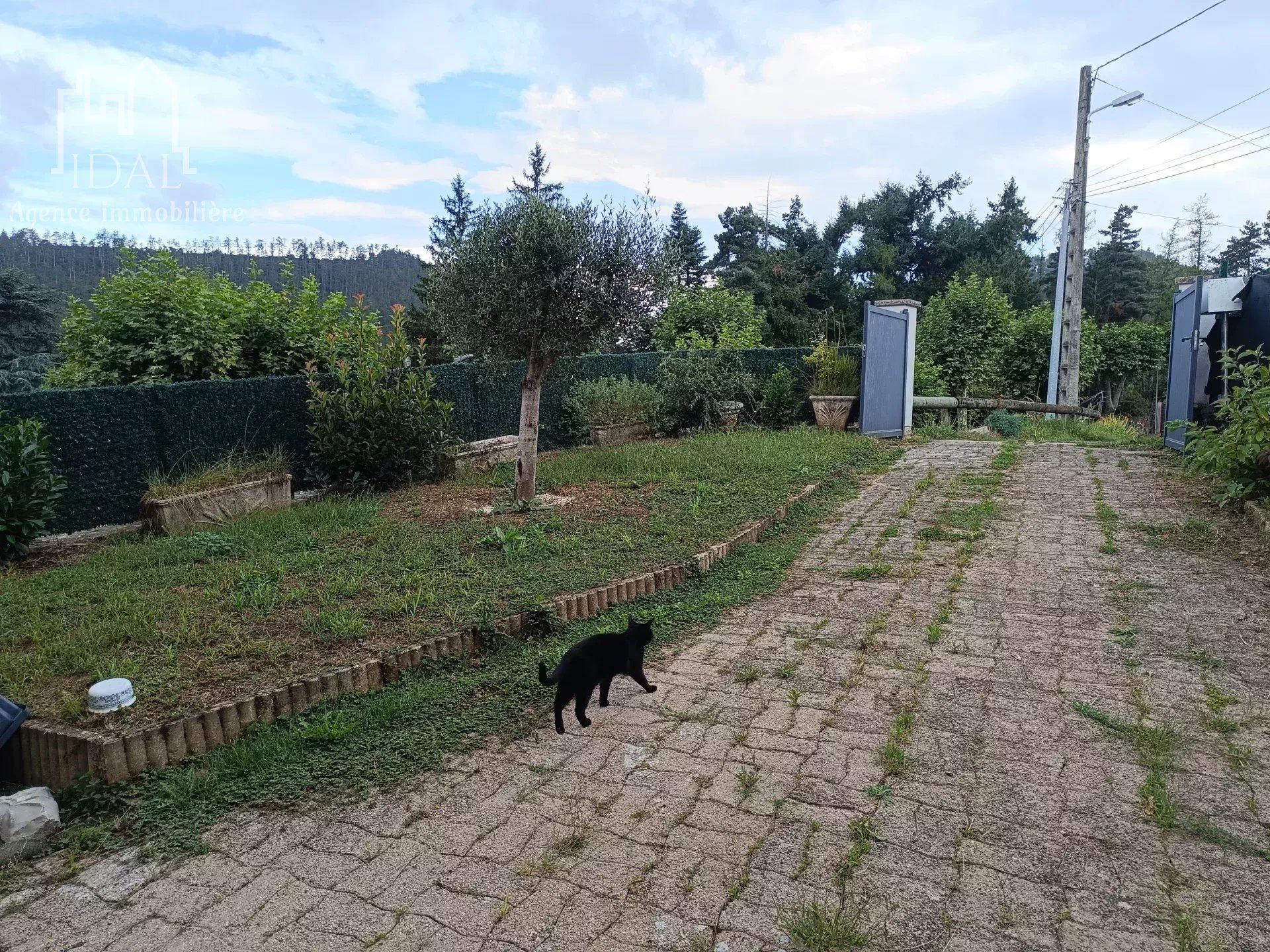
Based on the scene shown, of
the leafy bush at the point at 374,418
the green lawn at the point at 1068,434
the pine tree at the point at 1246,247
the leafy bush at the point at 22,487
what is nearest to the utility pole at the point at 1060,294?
the green lawn at the point at 1068,434

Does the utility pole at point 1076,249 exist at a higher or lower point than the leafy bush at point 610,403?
higher

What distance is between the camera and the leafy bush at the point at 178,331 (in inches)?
292

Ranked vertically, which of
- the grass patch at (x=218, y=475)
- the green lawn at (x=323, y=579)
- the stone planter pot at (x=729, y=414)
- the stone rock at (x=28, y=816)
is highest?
the stone planter pot at (x=729, y=414)

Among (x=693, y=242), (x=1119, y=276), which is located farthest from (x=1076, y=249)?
(x=1119, y=276)

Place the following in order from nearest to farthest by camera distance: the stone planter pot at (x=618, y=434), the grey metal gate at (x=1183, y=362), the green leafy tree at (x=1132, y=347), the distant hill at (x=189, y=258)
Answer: the grey metal gate at (x=1183, y=362) → the stone planter pot at (x=618, y=434) → the distant hill at (x=189, y=258) → the green leafy tree at (x=1132, y=347)

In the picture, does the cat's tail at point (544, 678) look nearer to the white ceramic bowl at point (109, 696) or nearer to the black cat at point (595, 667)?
the black cat at point (595, 667)

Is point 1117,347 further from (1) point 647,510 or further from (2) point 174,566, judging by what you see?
(2) point 174,566

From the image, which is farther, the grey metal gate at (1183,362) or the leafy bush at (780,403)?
the leafy bush at (780,403)

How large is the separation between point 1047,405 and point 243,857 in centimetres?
1461

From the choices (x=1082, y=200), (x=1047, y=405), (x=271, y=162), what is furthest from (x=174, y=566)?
(x=1082, y=200)

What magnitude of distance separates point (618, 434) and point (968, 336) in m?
10.7

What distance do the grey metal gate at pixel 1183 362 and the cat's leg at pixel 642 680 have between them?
7.74 metres

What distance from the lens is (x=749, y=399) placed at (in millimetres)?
12859

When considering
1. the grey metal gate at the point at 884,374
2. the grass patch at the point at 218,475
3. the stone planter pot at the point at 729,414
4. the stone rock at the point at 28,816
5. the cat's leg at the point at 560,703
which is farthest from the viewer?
the stone planter pot at the point at 729,414
